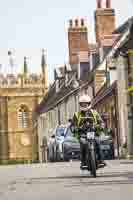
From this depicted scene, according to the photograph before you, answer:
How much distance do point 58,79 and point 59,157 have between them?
4031cm

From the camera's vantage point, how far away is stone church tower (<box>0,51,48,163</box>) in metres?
109

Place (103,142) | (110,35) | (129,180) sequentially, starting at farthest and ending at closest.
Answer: (110,35), (103,142), (129,180)

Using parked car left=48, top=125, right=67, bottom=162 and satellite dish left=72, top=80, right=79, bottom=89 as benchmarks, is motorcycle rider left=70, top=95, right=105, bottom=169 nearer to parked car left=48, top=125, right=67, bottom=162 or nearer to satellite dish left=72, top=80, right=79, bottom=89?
parked car left=48, top=125, right=67, bottom=162

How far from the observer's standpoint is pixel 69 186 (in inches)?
506

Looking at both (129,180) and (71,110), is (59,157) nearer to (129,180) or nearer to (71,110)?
(129,180)

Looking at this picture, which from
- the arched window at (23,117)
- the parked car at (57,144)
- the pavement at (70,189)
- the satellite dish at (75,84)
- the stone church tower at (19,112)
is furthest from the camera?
the arched window at (23,117)

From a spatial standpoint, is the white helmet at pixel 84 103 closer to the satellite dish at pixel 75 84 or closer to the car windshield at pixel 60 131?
the car windshield at pixel 60 131

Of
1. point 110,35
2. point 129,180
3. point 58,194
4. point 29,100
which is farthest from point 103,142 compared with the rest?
point 29,100

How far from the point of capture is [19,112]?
10981 centimetres

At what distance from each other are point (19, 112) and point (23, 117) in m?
0.98

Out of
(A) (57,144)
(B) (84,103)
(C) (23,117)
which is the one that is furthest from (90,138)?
(C) (23,117)

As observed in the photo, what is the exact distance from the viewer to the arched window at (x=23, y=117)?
4301 inches

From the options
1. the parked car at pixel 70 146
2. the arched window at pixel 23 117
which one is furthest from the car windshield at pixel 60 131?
the arched window at pixel 23 117

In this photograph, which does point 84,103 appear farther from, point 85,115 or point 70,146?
point 70,146
